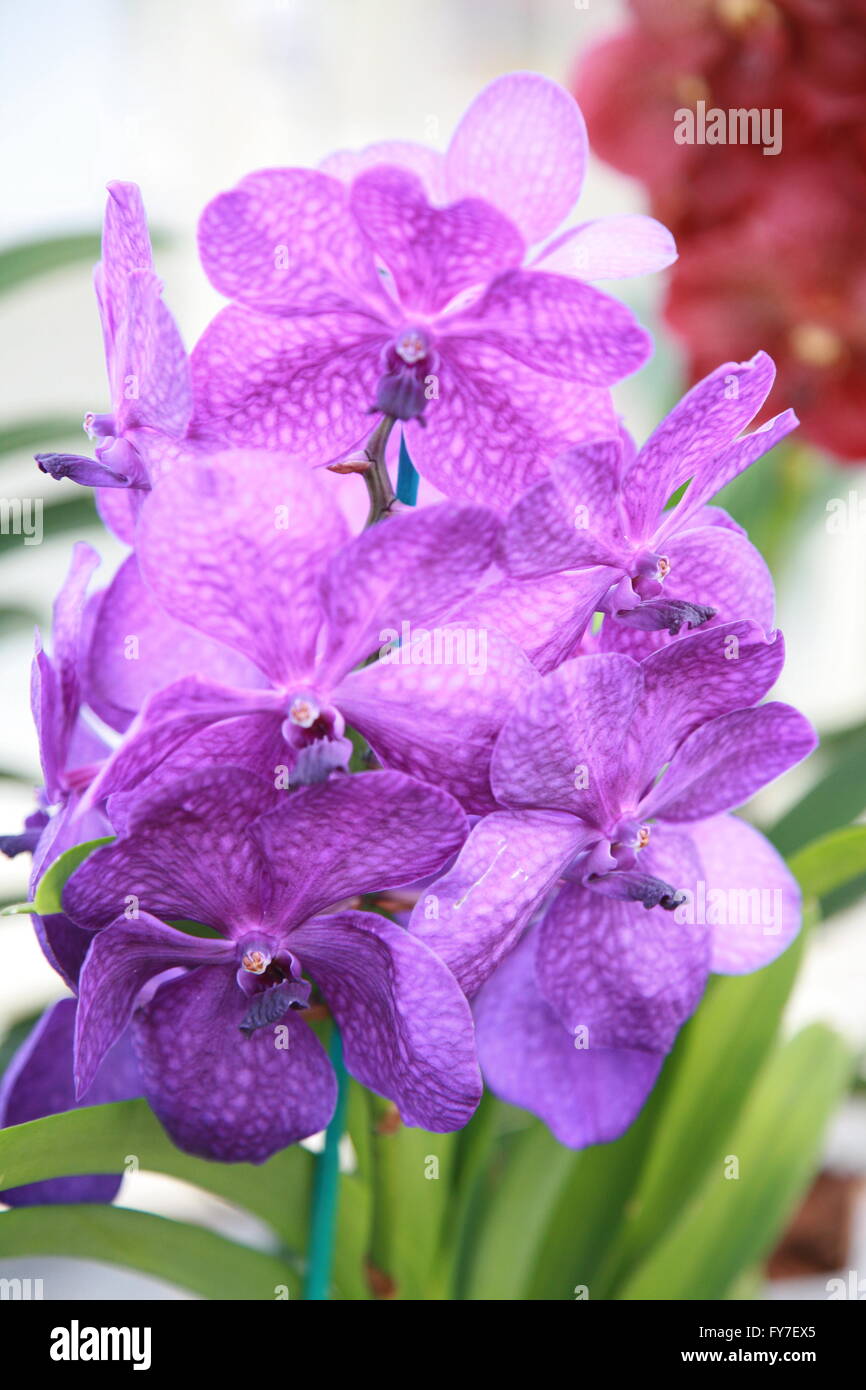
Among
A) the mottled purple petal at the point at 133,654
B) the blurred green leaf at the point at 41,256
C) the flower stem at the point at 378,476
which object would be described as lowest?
the mottled purple petal at the point at 133,654

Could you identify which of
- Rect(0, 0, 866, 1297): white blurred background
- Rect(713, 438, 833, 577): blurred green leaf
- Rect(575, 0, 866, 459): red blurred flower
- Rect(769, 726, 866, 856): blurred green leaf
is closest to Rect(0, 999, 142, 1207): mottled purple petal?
Rect(769, 726, 866, 856): blurred green leaf

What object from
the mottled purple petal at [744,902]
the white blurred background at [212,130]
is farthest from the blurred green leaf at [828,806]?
the white blurred background at [212,130]

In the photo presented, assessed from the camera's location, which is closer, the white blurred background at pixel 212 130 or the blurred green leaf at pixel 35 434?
the blurred green leaf at pixel 35 434

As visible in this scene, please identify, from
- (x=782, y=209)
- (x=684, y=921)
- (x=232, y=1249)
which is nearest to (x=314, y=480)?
(x=684, y=921)

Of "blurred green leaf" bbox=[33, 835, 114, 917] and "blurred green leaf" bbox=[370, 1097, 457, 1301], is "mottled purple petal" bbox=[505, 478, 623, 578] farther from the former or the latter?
"blurred green leaf" bbox=[370, 1097, 457, 1301]

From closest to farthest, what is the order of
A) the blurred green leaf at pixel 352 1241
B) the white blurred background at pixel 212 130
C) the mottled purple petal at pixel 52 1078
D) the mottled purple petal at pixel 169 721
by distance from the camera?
the mottled purple petal at pixel 169 721 → the mottled purple petal at pixel 52 1078 → the blurred green leaf at pixel 352 1241 → the white blurred background at pixel 212 130

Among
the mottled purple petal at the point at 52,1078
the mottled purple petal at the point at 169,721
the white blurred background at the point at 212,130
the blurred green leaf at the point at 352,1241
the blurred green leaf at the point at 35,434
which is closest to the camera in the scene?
the mottled purple petal at the point at 169,721

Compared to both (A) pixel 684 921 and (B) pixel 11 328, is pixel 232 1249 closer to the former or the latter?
(A) pixel 684 921

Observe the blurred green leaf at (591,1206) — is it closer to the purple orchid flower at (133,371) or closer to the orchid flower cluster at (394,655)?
the orchid flower cluster at (394,655)
